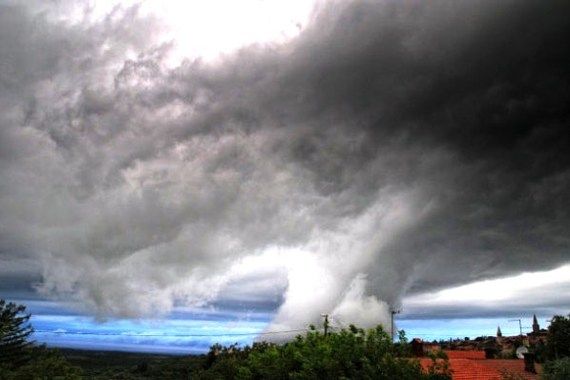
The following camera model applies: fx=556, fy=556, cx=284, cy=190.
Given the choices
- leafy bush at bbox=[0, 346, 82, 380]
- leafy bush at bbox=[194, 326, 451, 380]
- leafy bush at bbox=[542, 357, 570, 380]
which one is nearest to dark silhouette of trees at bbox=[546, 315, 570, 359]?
leafy bush at bbox=[542, 357, 570, 380]

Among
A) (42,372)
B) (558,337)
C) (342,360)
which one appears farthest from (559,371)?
(558,337)

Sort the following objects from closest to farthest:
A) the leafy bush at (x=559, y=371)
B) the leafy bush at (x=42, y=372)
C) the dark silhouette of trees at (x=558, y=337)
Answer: the leafy bush at (x=559, y=371)
the leafy bush at (x=42, y=372)
the dark silhouette of trees at (x=558, y=337)

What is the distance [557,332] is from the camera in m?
69.3

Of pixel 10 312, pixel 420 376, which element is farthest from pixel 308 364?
pixel 10 312

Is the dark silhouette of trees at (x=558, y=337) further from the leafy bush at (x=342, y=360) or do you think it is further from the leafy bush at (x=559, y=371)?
the leafy bush at (x=342, y=360)

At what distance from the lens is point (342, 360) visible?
28.2 meters

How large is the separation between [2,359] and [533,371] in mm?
61819

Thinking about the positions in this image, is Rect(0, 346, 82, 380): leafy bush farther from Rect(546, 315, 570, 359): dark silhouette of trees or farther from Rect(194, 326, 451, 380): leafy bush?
Rect(546, 315, 570, 359): dark silhouette of trees

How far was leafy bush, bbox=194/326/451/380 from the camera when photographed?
25.0 meters

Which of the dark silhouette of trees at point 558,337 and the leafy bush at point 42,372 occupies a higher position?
the dark silhouette of trees at point 558,337

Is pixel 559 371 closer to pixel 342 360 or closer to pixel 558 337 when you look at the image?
pixel 342 360

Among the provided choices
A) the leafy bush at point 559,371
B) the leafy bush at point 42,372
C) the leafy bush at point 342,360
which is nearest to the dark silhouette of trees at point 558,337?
the leafy bush at point 559,371

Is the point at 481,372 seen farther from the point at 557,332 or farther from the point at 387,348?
the point at 557,332

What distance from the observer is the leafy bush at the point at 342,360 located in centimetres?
2495
